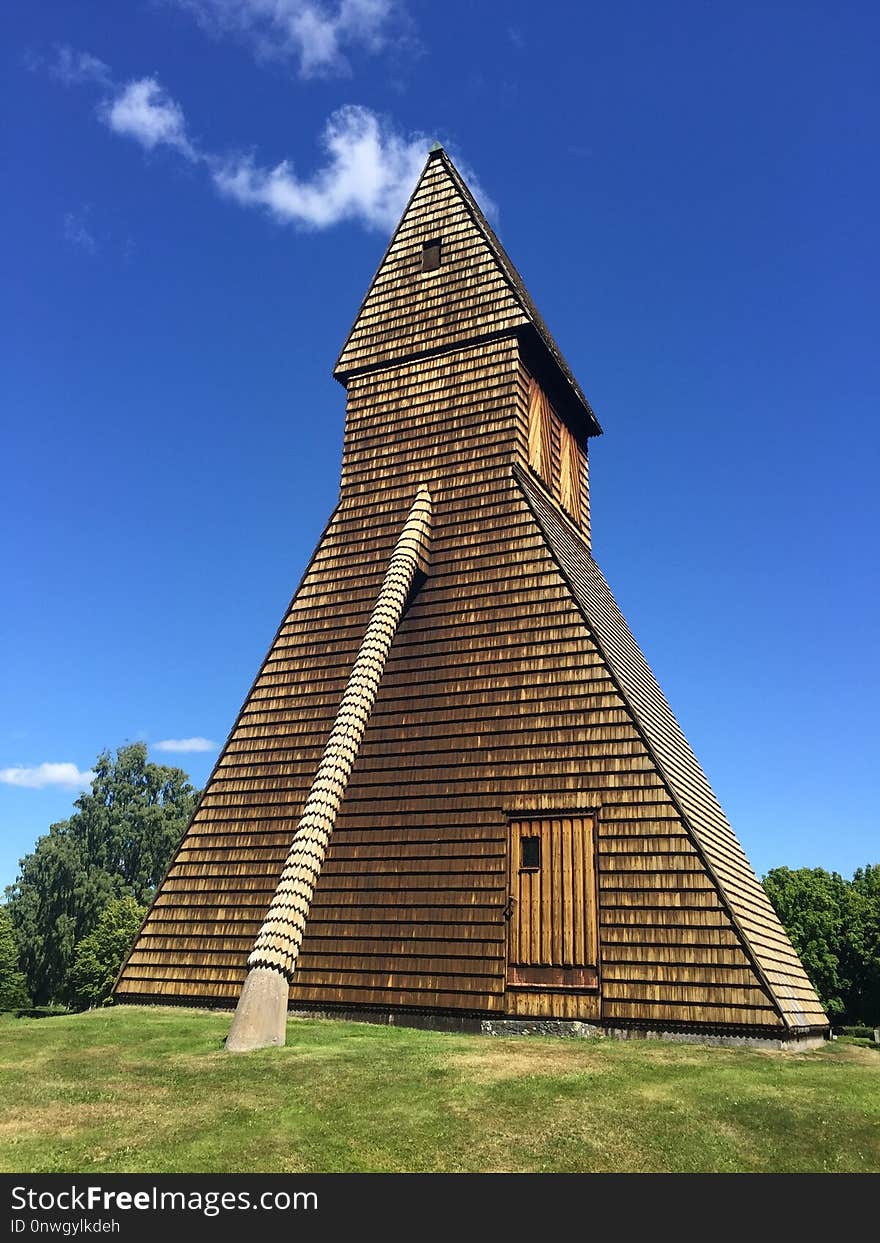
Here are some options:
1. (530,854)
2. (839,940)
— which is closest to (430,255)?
(530,854)

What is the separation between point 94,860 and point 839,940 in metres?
41.8

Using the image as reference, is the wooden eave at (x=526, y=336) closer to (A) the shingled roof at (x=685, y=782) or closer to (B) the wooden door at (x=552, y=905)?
(A) the shingled roof at (x=685, y=782)

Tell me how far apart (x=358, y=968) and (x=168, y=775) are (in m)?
43.5

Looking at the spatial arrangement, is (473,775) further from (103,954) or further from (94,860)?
(94,860)

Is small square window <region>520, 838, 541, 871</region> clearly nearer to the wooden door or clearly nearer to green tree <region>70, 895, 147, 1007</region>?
the wooden door

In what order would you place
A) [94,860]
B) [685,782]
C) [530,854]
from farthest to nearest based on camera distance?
[94,860]
[685,782]
[530,854]

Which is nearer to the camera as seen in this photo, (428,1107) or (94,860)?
(428,1107)

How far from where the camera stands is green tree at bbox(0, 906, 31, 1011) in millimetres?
44125

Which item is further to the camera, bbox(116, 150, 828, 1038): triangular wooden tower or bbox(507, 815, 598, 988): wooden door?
bbox(507, 815, 598, 988): wooden door

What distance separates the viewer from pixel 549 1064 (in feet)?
34.7

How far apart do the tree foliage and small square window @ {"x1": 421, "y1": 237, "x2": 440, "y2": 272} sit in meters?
36.9

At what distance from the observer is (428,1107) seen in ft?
27.7

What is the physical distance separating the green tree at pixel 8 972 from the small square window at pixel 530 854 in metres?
39.5

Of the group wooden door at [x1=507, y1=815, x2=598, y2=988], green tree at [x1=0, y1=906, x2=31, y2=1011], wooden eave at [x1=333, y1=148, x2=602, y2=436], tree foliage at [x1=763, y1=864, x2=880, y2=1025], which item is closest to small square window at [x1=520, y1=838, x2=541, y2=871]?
wooden door at [x1=507, y1=815, x2=598, y2=988]
